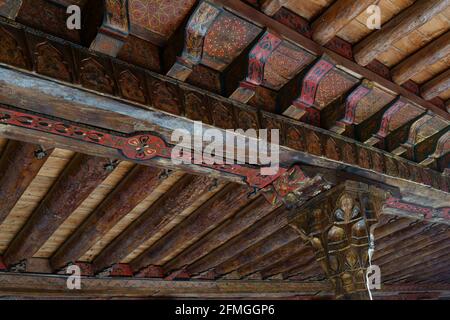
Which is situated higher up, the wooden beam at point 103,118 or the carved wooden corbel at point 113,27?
the carved wooden corbel at point 113,27

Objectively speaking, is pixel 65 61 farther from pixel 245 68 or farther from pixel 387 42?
pixel 387 42

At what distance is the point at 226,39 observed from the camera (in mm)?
2922

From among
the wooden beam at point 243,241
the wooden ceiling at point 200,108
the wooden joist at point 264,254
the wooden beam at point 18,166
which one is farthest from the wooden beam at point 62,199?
the wooden joist at point 264,254

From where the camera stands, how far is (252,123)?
3.20 meters

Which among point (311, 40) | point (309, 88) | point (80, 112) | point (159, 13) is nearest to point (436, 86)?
point (309, 88)

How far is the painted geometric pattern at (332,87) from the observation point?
3.36 meters

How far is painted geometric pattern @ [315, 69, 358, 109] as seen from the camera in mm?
3357

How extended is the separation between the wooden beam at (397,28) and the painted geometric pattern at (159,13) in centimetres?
129

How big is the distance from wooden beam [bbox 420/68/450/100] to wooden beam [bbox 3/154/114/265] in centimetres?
263

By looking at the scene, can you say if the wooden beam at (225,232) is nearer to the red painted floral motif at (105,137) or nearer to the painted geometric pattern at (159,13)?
the red painted floral motif at (105,137)

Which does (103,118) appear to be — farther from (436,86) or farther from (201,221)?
(436,86)

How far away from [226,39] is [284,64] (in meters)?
0.52

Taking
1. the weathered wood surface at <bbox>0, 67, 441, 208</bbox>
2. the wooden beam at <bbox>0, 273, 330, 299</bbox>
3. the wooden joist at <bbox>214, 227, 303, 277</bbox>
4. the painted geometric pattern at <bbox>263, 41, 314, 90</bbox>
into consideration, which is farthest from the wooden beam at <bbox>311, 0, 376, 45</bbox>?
the wooden beam at <bbox>0, 273, 330, 299</bbox>

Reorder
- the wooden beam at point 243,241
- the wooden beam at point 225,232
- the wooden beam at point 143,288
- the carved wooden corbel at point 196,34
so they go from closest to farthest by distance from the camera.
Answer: the carved wooden corbel at point 196,34, the wooden beam at point 225,232, the wooden beam at point 243,241, the wooden beam at point 143,288
